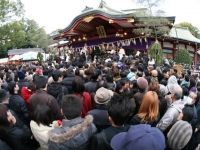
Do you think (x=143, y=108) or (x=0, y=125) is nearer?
(x=0, y=125)

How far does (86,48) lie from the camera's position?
98.6 feet

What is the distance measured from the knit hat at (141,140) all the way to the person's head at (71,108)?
91 centimetres

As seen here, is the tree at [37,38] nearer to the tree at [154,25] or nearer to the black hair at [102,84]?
the tree at [154,25]

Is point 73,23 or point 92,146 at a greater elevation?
point 73,23

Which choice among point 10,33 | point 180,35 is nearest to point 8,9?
point 10,33

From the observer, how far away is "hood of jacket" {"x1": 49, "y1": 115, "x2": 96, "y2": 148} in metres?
3.98

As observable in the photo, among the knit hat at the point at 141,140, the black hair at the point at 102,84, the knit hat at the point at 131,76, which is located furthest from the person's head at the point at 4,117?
the knit hat at the point at 131,76

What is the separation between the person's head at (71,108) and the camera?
13.7 feet

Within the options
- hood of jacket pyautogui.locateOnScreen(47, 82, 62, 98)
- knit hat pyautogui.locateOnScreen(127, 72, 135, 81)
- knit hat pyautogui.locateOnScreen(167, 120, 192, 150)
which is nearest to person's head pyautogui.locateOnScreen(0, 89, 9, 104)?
hood of jacket pyautogui.locateOnScreen(47, 82, 62, 98)

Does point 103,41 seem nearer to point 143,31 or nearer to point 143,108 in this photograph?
point 143,31

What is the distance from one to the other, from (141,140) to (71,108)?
1.19m

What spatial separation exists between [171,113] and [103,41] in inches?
970

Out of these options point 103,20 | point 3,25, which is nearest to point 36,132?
point 103,20

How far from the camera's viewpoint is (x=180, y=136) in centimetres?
426
